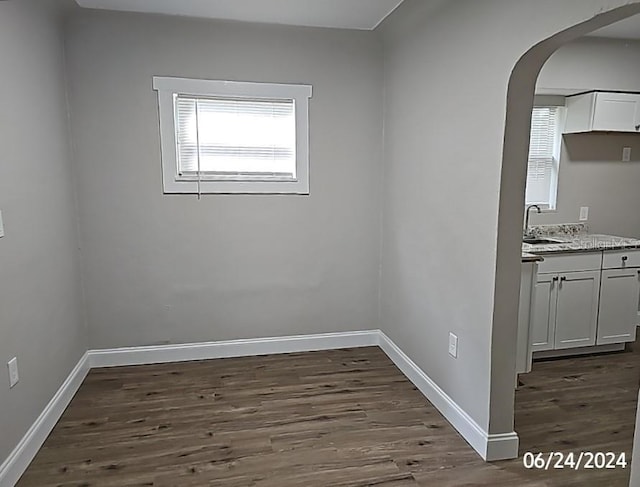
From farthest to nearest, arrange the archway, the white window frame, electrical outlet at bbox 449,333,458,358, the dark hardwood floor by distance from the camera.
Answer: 1. the white window frame
2. electrical outlet at bbox 449,333,458,358
3. the dark hardwood floor
4. the archway

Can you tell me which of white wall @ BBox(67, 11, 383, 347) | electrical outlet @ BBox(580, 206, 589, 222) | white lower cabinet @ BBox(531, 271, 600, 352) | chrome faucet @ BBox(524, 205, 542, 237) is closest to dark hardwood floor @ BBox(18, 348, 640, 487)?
white lower cabinet @ BBox(531, 271, 600, 352)

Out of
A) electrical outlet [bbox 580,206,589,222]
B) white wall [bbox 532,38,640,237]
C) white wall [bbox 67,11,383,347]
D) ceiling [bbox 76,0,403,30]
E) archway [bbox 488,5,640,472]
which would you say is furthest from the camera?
electrical outlet [bbox 580,206,589,222]

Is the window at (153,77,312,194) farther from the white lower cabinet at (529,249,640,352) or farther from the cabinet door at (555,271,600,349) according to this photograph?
the cabinet door at (555,271,600,349)

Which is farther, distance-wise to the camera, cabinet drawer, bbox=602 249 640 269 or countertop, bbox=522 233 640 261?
cabinet drawer, bbox=602 249 640 269

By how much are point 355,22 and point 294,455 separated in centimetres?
286

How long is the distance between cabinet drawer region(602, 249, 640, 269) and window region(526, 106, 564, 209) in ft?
2.30

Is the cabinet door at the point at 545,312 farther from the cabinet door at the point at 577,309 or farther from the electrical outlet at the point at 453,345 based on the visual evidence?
the electrical outlet at the point at 453,345

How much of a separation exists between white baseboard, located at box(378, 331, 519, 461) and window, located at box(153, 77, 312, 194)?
5.17 feet

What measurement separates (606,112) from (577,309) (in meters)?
1.65

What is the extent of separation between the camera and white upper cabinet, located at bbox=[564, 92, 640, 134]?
3.84 metres

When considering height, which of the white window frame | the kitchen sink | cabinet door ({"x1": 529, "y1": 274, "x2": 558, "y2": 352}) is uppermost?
the white window frame

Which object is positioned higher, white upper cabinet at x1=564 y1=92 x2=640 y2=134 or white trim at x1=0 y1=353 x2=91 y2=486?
white upper cabinet at x1=564 y1=92 x2=640 y2=134

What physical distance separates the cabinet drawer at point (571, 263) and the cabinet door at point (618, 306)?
0.57 ft

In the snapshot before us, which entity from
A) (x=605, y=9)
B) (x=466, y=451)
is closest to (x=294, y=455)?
(x=466, y=451)
